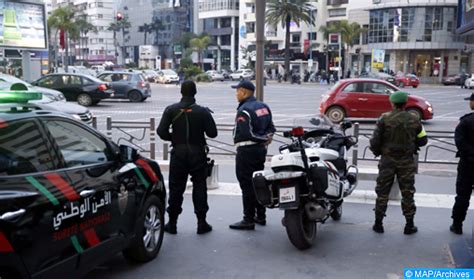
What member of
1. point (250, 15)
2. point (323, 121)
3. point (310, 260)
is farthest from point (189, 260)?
point (250, 15)

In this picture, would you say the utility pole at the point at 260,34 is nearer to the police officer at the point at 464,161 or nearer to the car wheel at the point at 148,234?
the police officer at the point at 464,161

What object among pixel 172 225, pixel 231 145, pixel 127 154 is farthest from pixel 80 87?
pixel 127 154

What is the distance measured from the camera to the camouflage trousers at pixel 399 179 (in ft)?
19.1

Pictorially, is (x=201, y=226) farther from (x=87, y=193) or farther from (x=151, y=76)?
(x=151, y=76)

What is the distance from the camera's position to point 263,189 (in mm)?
5461

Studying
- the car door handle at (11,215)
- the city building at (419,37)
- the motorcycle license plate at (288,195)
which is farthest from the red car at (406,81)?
the car door handle at (11,215)

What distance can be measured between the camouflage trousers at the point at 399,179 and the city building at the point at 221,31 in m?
89.4

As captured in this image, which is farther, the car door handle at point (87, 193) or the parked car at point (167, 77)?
the parked car at point (167, 77)

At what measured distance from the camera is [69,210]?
12.1 feet

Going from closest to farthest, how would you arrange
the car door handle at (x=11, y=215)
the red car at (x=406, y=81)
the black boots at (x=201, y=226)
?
the car door handle at (x=11, y=215) < the black boots at (x=201, y=226) < the red car at (x=406, y=81)

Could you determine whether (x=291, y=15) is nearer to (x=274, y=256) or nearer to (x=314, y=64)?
(x=314, y=64)

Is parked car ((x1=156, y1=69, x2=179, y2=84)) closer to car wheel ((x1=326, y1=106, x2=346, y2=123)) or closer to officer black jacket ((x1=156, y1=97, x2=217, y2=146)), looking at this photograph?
car wheel ((x1=326, y1=106, x2=346, y2=123))

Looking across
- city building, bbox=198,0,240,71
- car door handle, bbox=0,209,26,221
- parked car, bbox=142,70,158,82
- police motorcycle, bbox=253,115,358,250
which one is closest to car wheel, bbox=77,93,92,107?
police motorcycle, bbox=253,115,358,250

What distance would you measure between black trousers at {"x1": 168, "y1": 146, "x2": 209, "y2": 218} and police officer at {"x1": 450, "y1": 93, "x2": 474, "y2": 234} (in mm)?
2782
